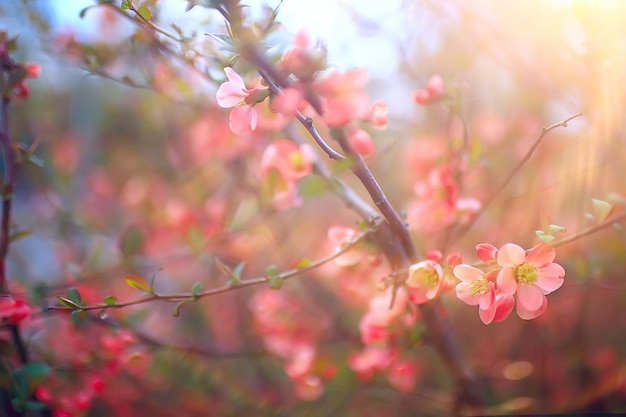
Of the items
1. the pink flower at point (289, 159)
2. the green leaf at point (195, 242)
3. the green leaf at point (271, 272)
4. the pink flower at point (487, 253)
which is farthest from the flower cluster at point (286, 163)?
the pink flower at point (487, 253)

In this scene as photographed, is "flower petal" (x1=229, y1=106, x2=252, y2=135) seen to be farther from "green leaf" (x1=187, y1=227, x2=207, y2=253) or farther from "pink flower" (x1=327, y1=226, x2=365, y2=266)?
"green leaf" (x1=187, y1=227, x2=207, y2=253)

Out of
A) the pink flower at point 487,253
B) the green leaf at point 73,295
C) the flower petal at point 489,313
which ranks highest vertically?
the pink flower at point 487,253

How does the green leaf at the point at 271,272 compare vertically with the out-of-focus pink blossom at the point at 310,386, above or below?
above

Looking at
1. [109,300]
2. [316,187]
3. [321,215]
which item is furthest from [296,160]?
[321,215]

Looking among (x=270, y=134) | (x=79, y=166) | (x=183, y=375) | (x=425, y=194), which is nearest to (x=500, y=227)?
(x=425, y=194)

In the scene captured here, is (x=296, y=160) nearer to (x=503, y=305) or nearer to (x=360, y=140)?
(x=360, y=140)

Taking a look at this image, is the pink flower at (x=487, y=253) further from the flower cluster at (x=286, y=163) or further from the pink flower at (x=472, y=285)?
the flower cluster at (x=286, y=163)
